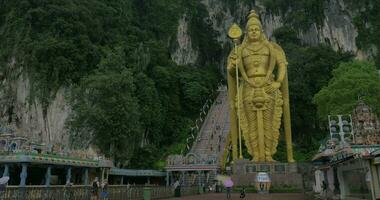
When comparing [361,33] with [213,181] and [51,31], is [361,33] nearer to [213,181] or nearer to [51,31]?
[213,181]

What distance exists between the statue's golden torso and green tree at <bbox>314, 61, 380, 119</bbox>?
13.3ft

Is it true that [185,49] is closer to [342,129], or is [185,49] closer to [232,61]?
[232,61]

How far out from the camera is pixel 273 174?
16906 mm

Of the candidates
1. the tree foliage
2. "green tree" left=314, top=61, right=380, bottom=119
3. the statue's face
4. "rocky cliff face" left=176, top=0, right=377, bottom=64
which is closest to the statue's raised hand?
the statue's face

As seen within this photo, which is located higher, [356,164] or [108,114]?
[108,114]

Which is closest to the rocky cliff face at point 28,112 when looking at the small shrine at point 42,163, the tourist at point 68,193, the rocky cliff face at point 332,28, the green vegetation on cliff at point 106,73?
the green vegetation on cliff at point 106,73

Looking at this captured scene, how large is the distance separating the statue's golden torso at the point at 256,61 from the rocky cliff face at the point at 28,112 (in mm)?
13039

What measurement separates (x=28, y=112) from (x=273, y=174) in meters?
17.9

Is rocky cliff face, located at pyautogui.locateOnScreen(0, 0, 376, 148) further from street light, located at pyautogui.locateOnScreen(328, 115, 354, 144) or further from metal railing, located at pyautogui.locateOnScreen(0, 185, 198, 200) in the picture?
street light, located at pyautogui.locateOnScreen(328, 115, 354, 144)

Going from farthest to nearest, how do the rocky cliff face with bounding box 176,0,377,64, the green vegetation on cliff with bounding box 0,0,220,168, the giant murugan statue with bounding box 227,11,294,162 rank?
the rocky cliff face with bounding box 176,0,377,64
the green vegetation on cliff with bounding box 0,0,220,168
the giant murugan statue with bounding box 227,11,294,162

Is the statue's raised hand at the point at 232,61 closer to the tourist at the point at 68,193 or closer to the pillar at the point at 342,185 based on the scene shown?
the pillar at the point at 342,185

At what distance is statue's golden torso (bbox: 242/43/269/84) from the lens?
1870cm

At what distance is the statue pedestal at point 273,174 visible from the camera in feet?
54.6

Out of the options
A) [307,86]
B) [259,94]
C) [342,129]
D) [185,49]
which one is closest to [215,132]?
[307,86]
